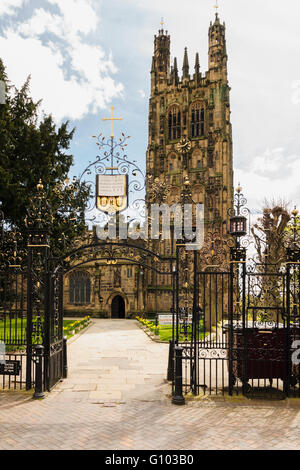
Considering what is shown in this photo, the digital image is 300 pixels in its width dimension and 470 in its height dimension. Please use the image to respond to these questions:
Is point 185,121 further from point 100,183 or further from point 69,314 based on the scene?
point 100,183

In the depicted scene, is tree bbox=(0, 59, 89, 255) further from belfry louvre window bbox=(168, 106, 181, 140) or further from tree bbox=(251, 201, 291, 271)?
belfry louvre window bbox=(168, 106, 181, 140)

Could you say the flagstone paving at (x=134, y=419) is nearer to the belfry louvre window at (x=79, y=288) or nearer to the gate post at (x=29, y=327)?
the gate post at (x=29, y=327)

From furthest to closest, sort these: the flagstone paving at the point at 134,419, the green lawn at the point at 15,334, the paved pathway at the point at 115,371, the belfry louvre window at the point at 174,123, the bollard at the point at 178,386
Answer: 1. the belfry louvre window at the point at 174,123
2. the paved pathway at the point at 115,371
3. the green lawn at the point at 15,334
4. the bollard at the point at 178,386
5. the flagstone paving at the point at 134,419

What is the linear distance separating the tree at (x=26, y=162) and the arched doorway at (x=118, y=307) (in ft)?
72.7

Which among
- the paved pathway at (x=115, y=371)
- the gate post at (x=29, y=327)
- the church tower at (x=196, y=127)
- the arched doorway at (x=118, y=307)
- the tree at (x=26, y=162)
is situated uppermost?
the church tower at (x=196, y=127)

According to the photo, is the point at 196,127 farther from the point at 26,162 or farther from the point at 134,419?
the point at 134,419

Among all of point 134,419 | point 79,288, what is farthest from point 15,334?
point 79,288

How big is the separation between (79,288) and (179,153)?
20.8m

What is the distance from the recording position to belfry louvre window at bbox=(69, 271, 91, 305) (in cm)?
4259

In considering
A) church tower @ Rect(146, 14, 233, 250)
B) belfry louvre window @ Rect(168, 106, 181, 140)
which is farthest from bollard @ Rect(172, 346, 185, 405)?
belfry louvre window @ Rect(168, 106, 181, 140)

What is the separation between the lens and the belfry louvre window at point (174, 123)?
5169cm

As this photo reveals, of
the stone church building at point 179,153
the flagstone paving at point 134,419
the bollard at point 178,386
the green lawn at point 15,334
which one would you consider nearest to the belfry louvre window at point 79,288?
the stone church building at point 179,153

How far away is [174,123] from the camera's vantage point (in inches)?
2047

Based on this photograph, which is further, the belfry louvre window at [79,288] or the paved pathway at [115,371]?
the belfry louvre window at [79,288]
